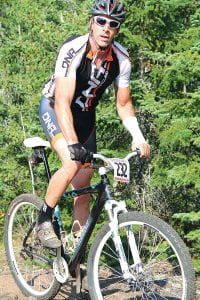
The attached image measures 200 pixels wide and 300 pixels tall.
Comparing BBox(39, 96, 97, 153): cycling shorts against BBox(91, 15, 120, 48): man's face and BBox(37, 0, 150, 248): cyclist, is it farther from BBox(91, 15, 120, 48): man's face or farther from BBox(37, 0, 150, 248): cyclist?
BBox(91, 15, 120, 48): man's face

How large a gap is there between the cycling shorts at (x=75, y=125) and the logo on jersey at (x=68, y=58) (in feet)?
1.91

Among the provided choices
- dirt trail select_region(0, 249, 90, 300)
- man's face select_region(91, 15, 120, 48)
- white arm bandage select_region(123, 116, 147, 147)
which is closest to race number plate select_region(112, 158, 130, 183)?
white arm bandage select_region(123, 116, 147, 147)

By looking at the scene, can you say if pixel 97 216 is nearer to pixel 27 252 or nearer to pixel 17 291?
pixel 27 252

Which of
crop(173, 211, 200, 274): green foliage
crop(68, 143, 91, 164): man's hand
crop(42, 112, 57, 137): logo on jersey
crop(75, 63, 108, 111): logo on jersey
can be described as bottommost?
crop(173, 211, 200, 274): green foliage

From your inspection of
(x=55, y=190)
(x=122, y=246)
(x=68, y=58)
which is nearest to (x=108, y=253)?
(x=122, y=246)

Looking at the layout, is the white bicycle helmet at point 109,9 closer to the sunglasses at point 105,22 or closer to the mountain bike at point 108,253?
the sunglasses at point 105,22

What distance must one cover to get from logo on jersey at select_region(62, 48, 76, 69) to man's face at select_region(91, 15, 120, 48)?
0.71 ft

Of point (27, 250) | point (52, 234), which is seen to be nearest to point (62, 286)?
point (27, 250)

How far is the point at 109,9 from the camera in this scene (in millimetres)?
3916

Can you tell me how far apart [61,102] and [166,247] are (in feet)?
4.47

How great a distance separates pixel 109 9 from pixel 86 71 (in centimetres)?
52

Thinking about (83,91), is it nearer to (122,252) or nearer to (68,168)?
(68,168)

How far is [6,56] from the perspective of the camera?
381 inches

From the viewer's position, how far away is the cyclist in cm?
393
